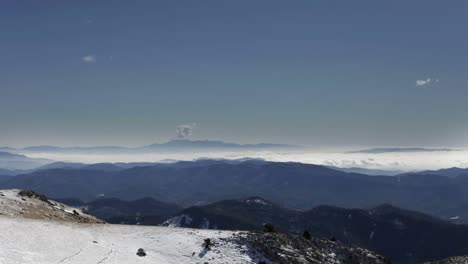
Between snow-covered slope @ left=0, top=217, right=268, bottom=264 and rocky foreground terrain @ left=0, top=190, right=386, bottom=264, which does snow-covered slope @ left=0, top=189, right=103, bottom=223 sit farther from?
snow-covered slope @ left=0, top=217, right=268, bottom=264

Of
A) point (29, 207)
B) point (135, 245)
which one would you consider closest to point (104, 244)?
point (135, 245)

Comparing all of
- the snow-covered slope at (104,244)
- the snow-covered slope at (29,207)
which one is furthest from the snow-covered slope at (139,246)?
the snow-covered slope at (29,207)

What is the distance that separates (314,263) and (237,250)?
10516mm

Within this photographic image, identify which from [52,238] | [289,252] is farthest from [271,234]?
[52,238]

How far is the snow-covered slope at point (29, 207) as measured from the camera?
54.9 m

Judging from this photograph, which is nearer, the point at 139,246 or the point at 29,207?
the point at 139,246

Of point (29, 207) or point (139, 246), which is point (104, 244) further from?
point (29, 207)

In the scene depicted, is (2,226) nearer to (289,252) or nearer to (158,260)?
(158,260)

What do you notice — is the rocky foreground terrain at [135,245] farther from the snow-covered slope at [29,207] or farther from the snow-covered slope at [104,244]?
the snow-covered slope at [29,207]

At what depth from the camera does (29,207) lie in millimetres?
59969

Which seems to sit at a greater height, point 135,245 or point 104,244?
point 104,244

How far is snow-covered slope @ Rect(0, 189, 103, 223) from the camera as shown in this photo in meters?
54.9

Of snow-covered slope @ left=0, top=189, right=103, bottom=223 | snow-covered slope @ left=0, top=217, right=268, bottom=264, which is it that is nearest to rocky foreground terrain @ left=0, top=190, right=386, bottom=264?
snow-covered slope @ left=0, top=217, right=268, bottom=264

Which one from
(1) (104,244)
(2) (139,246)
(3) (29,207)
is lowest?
(2) (139,246)
